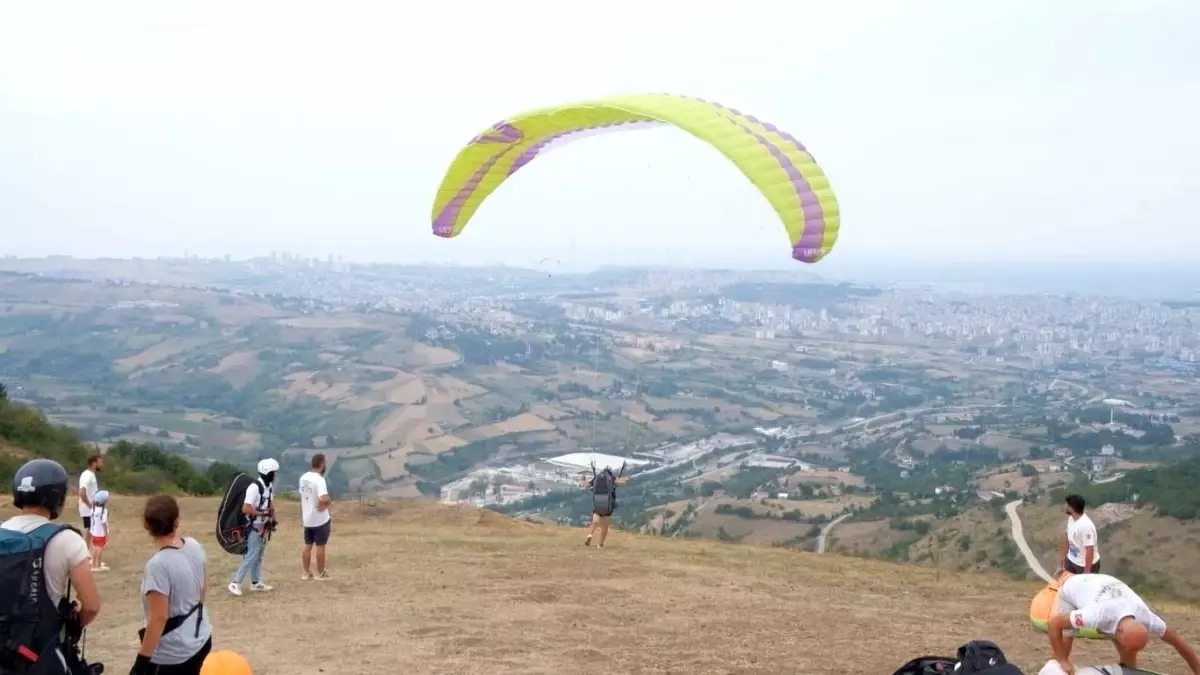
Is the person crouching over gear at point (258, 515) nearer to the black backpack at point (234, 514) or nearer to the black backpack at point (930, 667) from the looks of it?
the black backpack at point (234, 514)

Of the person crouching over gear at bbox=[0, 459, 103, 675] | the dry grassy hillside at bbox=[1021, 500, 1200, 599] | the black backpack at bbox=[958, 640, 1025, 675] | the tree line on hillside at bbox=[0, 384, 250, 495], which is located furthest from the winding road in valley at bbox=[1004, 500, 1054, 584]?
the tree line on hillside at bbox=[0, 384, 250, 495]

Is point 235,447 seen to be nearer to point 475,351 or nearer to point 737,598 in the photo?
point 475,351

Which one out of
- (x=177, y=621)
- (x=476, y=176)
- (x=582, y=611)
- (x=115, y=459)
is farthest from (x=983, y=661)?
(x=115, y=459)

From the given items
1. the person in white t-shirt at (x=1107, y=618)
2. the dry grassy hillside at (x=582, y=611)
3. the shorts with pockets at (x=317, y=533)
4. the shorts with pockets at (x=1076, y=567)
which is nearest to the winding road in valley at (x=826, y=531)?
the dry grassy hillside at (x=582, y=611)

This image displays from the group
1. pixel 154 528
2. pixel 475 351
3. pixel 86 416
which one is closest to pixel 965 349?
pixel 475 351

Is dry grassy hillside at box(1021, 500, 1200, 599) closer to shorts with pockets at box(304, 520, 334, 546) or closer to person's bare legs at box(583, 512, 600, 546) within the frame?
person's bare legs at box(583, 512, 600, 546)

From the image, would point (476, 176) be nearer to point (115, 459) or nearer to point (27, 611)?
point (27, 611)
